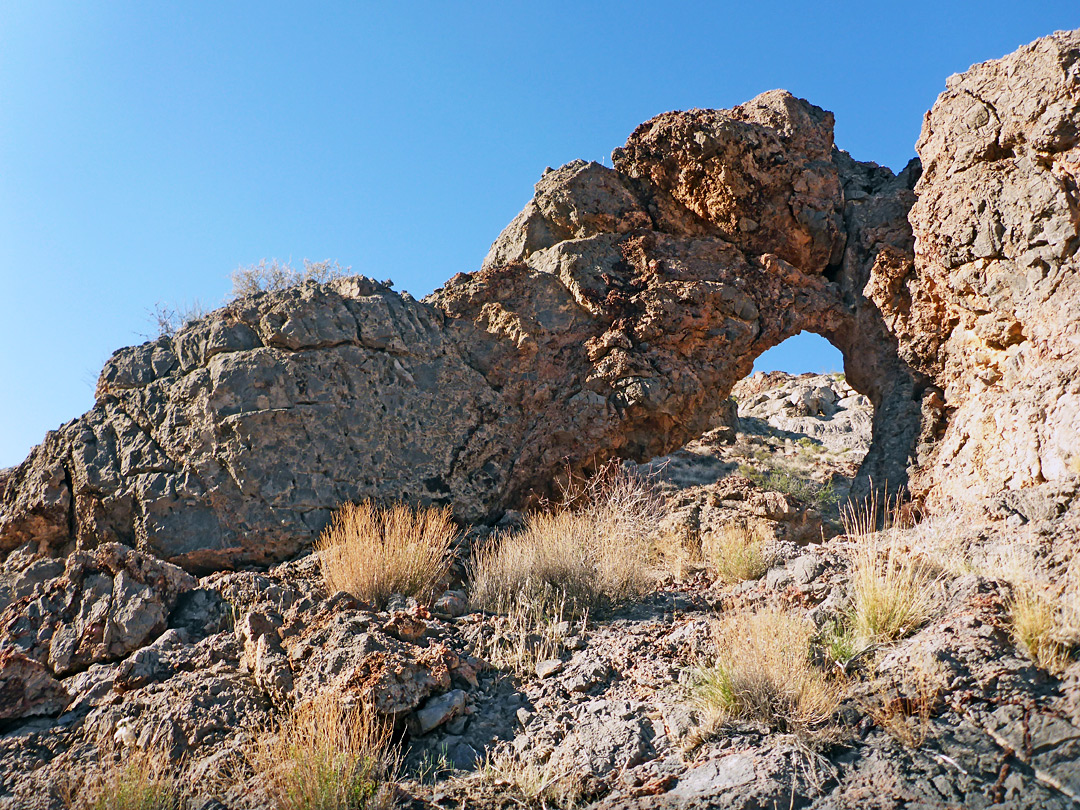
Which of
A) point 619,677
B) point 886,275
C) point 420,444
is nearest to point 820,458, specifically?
point 886,275

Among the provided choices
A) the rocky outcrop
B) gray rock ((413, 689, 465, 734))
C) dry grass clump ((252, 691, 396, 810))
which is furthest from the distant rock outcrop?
dry grass clump ((252, 691, 396, 810))

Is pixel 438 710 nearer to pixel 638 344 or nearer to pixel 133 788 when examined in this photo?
pixel 133 788

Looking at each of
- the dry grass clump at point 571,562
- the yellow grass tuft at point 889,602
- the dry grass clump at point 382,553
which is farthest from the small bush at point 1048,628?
the dry grass clump at point 382,553

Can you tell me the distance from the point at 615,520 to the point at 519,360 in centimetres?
220

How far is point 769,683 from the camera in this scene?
4.39 meters

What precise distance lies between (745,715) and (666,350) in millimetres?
5000

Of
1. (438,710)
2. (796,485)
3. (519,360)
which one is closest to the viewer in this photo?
(438,710)

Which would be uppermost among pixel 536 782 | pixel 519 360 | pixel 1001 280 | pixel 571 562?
pixel 1001 280

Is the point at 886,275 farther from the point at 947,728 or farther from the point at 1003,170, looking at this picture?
the point at 947,728

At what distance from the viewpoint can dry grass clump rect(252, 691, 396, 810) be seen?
3.87 meters

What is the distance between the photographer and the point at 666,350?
8.77m

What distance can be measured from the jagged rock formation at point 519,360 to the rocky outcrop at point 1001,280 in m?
0.75

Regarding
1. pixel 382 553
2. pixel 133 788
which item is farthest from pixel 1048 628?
pixel 133 788

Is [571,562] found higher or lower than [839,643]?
higher
